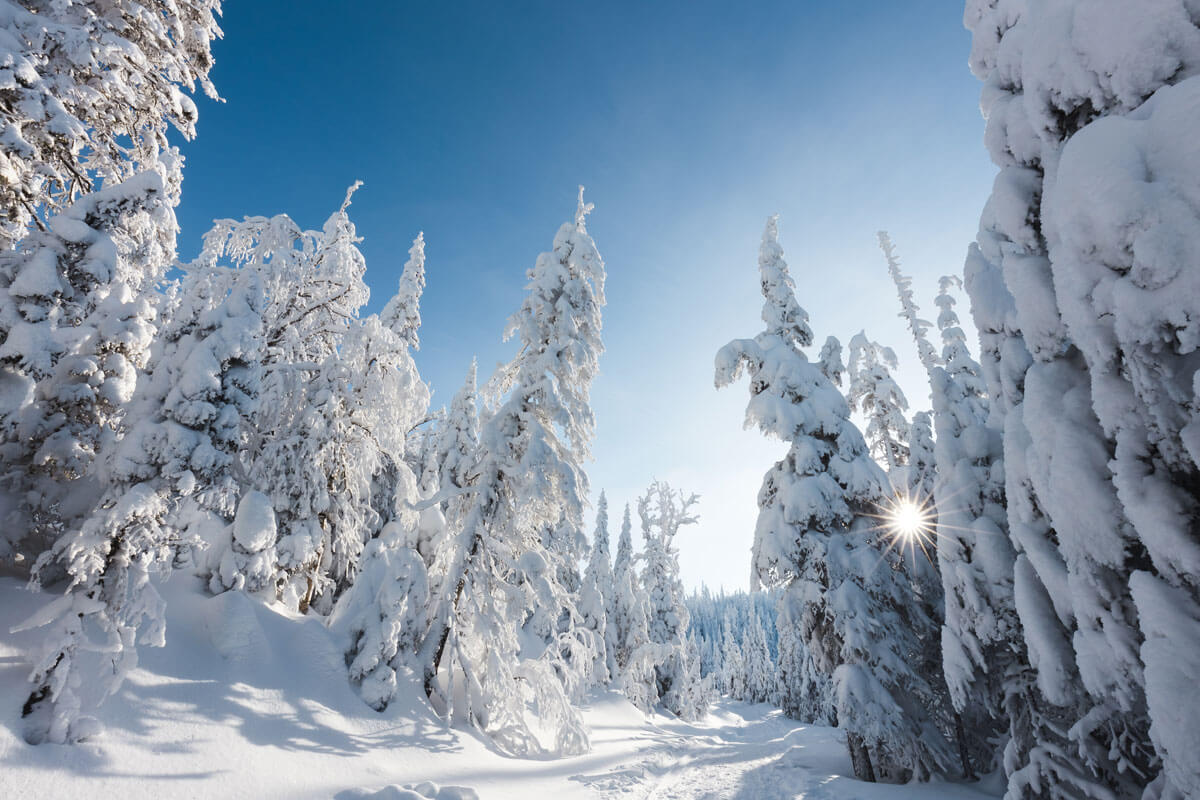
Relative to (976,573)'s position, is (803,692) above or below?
below

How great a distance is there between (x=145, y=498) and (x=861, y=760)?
44.1ft

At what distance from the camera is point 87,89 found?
593 cm

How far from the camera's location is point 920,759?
9.15 m

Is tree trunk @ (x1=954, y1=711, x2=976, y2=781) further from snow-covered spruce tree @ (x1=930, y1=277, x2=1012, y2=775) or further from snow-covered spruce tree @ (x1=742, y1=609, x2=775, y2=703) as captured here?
snow-covered spruce tree @ (x1=742, y1=609, x2=775, y2=703)

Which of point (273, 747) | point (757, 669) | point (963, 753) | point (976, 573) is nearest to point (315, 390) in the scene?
point (273, 747)

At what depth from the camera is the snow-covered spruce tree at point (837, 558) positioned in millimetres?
9445

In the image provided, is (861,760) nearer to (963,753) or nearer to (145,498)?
(963,753)

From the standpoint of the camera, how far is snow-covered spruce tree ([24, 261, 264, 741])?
5.06m

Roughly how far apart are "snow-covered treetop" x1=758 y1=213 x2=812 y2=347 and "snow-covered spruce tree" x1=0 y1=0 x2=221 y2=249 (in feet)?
42.7

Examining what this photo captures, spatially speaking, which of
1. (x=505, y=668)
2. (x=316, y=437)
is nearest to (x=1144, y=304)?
(x=505, y=668)

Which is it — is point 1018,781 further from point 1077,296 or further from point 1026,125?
point 1026,125

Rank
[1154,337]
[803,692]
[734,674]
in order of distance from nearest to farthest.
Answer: [1154,337], [803,692], [734,674]

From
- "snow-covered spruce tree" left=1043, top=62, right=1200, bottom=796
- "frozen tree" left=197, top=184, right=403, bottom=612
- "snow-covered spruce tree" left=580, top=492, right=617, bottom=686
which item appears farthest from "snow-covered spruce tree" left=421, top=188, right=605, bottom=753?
"snow-covered spruce tree" left=580, top=492, right=617, bottom=686

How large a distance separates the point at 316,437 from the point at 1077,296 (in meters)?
13.0
